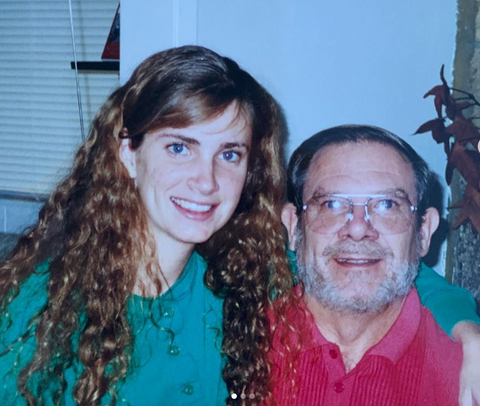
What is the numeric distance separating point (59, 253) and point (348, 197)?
1.98 ft

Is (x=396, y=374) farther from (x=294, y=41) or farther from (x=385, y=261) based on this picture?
(x=294, y=41)

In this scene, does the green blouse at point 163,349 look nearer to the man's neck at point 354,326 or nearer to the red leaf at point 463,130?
the man's neck at point 354,326

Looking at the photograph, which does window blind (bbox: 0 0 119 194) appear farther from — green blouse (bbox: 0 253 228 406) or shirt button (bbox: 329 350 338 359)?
shirt button (bbox: 329 350 338 359)

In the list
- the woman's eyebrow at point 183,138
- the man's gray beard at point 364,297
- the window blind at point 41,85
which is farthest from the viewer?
the window blind at point 41,85

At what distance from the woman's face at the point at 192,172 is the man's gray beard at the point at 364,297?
0.23 meters

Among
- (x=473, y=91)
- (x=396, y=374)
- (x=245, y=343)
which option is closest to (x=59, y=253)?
(x=245, y=343)

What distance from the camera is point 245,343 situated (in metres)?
1.43

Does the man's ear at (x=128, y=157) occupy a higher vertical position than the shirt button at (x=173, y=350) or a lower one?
higher

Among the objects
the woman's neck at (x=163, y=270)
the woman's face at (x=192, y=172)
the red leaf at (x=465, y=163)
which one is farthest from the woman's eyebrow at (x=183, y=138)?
the red leaf at (x=465, y=163)

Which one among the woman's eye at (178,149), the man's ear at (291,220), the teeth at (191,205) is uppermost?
the woman's eye at (178,149)

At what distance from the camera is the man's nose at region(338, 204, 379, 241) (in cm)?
138

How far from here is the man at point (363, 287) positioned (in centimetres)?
138

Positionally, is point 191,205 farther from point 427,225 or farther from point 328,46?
point 328,46

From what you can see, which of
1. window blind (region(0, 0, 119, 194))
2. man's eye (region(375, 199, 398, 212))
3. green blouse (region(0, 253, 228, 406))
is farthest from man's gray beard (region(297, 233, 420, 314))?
window blind (region(0, 0, 119, 194))
